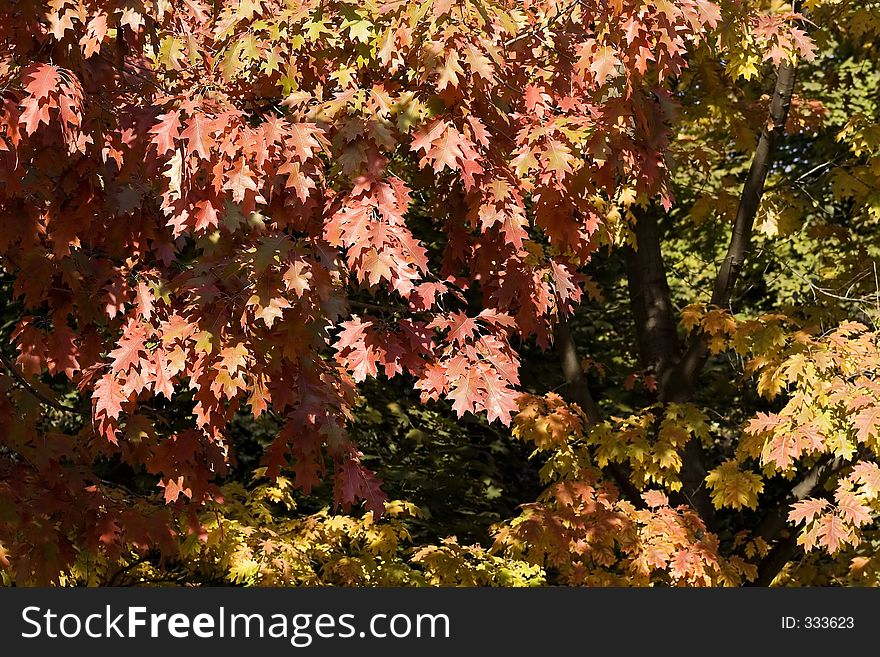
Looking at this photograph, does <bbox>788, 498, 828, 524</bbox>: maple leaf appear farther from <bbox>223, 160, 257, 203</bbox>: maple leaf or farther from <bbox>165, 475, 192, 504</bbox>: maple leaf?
<bbox>223, 160, 257, 203</bbox>: maple leaf

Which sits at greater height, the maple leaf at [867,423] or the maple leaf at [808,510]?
the maple leaf at [867,423]

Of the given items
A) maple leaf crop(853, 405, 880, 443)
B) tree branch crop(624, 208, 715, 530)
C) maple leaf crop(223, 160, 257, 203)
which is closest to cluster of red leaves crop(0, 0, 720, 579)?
maple leaf crop(223, 160, 257, 203)

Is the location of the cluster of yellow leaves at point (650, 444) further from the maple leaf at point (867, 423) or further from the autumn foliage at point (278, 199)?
the autumn foliage at point (278, 199)

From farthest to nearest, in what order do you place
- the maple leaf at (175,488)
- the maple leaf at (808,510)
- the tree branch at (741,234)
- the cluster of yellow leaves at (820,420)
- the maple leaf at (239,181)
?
the tree branch at (741,234)
the maple leaf at (808,510)
the cluster of yellow leaves at (820,420)
the maple leaf at (175,488)
the maple leaf at (239,181)

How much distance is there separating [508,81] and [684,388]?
4.50 metres

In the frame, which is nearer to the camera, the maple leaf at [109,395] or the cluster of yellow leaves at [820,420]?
the maple leaf at [109,395]

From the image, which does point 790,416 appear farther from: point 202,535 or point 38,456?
point 38,456

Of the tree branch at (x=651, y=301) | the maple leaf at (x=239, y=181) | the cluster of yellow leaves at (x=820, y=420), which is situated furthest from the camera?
the tree branch at (x=651, y=301)

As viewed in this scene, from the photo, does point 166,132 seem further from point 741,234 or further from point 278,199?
point 741,234

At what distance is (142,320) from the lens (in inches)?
185

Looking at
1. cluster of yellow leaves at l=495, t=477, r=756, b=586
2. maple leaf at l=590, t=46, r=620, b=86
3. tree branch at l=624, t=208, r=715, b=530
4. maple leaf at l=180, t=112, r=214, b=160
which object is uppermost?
tree branch at l=624, t=208, r=715, b=530

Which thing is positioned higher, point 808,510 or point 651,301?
point 651,301

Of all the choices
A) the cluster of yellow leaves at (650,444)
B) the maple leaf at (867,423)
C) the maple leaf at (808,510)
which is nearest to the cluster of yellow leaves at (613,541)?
the cluster of yellow leaves at (650,444)

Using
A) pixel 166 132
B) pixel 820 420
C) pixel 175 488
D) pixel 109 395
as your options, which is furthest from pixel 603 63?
pixel 820 420
